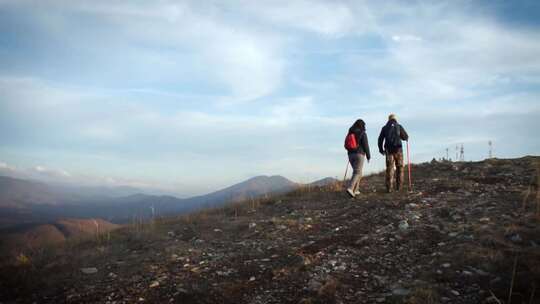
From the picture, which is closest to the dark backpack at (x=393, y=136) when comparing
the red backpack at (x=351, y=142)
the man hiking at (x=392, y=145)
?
the man hiking at (x=392, y=145)

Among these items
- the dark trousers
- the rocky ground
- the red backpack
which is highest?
the red backpack

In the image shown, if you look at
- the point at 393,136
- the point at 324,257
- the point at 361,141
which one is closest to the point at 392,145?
the point at 393,136

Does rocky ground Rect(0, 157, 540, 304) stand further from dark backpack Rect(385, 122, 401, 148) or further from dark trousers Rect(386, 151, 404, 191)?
dark backpack Rect(385, 122, 401, 148)

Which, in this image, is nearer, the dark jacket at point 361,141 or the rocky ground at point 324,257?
the rocky ground at point 324,257

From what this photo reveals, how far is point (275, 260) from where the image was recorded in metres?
7.68

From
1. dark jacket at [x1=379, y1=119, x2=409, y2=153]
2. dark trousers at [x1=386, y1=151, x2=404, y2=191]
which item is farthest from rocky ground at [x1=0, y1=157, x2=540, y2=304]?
dark jacket at [x1=379, y1=119, x2=409, y2=153]

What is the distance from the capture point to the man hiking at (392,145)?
1319 cm

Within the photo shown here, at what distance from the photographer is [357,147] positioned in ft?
43.5

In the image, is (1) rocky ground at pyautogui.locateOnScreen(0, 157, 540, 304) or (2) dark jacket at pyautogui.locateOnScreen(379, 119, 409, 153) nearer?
(1) rocky ground at pyautogui.locateOnScreen(0, 157, 540, 304)

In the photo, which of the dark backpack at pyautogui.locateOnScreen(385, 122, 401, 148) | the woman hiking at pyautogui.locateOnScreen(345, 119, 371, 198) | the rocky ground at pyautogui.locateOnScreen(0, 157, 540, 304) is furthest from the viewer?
the woman hiking at pyautogui.locateOnScreen(345, 119, 371, 198)

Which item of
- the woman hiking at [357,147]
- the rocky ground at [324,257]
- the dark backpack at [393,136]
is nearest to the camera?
the rocky ground at [324,257]

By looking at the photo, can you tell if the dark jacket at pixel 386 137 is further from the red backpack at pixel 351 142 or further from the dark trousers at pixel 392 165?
the red backpack at pixel 351 142

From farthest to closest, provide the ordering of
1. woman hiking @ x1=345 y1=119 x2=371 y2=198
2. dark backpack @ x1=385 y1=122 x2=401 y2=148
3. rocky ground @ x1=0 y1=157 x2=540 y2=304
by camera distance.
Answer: woman hiking @ x1=345 y1=119 x2=371 y2=198
dark backpack @ x1=385 y1=122 x2=401 y2=148
rocky ground @ x1=0 y1=157 x2=540 y2=304

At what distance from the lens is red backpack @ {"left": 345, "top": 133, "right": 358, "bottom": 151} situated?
1323 centimetres
